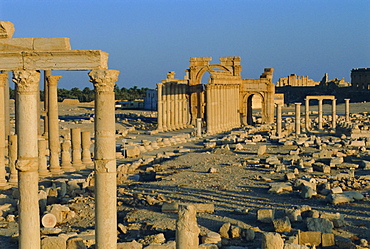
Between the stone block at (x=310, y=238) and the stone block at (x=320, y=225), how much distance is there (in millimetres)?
513

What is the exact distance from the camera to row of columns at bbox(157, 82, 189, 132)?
42.2m

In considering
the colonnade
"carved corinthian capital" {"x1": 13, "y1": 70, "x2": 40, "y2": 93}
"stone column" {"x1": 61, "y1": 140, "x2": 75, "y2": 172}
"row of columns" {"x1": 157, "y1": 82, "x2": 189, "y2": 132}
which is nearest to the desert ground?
"stone column" {"x1": 61, "y1": 140, "x2": 75, "y2": 172}

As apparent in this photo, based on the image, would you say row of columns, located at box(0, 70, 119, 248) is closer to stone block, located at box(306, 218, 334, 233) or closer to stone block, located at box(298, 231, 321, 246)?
stone block, located at box(298, 231, 321, 246)

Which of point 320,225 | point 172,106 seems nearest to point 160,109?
point 172,106

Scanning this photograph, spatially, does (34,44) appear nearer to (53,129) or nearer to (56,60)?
(56,60)

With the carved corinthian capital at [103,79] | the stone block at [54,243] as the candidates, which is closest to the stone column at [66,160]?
the stone block at [54,243]

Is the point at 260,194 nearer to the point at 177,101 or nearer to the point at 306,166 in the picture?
the point at 306,166

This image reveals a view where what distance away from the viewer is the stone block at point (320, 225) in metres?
12.8

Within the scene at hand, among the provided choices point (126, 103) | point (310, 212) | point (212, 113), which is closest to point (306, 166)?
point (310, 212)

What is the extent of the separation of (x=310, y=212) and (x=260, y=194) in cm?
352

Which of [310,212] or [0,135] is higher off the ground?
[0,135]

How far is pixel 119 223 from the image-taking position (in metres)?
14.0

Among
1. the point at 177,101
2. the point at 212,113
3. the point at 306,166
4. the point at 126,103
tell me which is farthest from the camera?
the point at 126,103

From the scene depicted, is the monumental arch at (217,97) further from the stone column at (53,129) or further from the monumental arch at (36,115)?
the monumental arch at (36,115)
